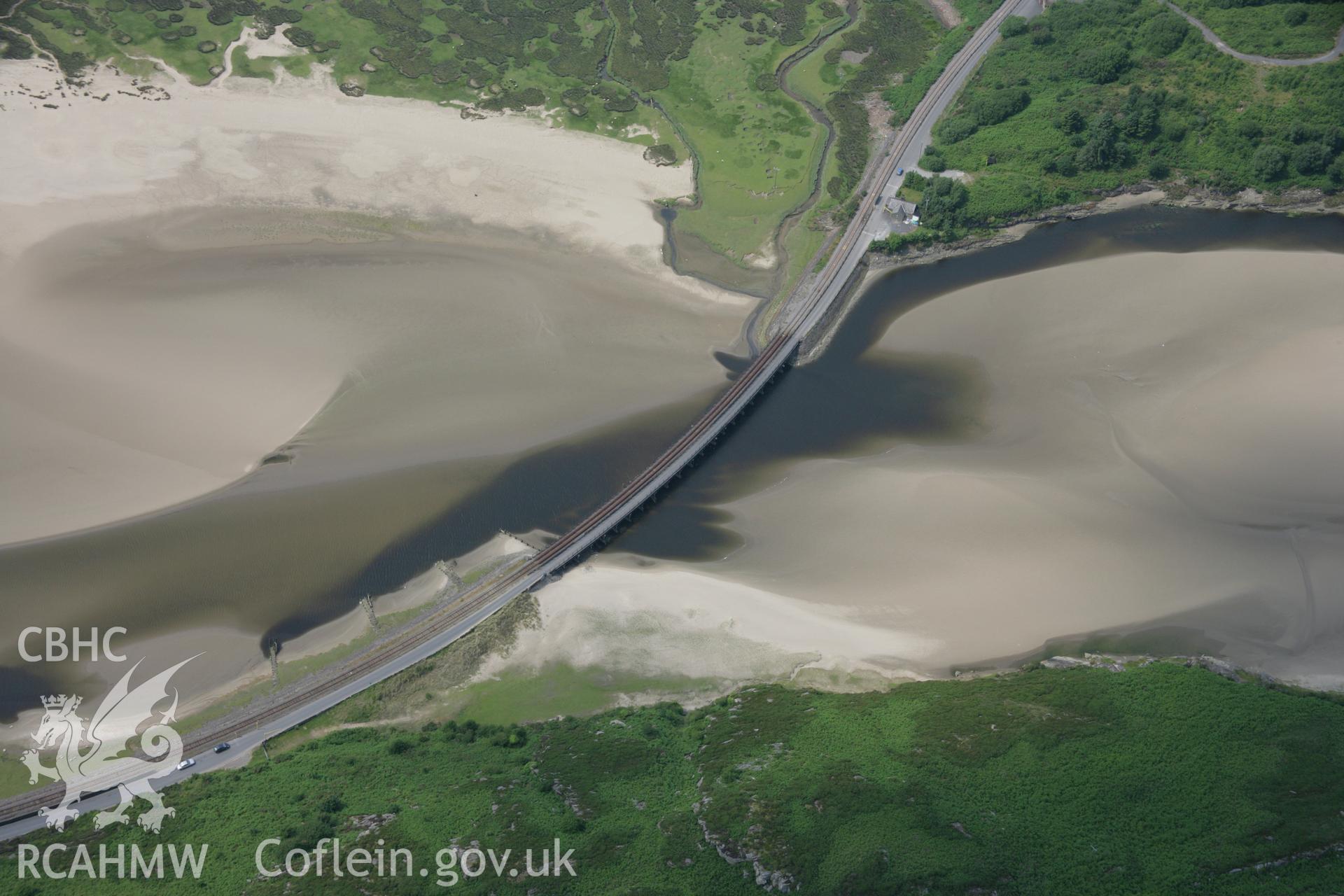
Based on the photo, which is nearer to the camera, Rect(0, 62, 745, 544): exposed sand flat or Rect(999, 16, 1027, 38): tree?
Rect(0, 62, 745, 544): exposed sand flat

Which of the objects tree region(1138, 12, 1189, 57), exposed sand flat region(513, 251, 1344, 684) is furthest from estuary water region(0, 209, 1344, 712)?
tree region(1138, 12, 1189, 57)

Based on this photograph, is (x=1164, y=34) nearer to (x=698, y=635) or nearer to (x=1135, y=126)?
(x=1135, y=126)

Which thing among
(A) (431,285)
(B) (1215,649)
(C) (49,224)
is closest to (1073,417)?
(B) (1215,649)

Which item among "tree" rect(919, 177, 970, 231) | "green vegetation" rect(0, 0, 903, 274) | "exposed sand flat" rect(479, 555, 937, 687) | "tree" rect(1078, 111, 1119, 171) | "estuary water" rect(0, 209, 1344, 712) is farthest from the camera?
"green vegetation" rect(0, 0, 903, 274)

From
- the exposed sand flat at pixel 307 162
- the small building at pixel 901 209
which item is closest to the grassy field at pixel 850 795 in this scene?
the small building at pixel 901 209

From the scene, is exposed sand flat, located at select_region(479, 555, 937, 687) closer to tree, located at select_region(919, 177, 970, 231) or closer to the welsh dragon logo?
the welsh dragon logo

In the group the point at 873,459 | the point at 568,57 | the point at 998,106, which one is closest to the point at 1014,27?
the point at 998,106
